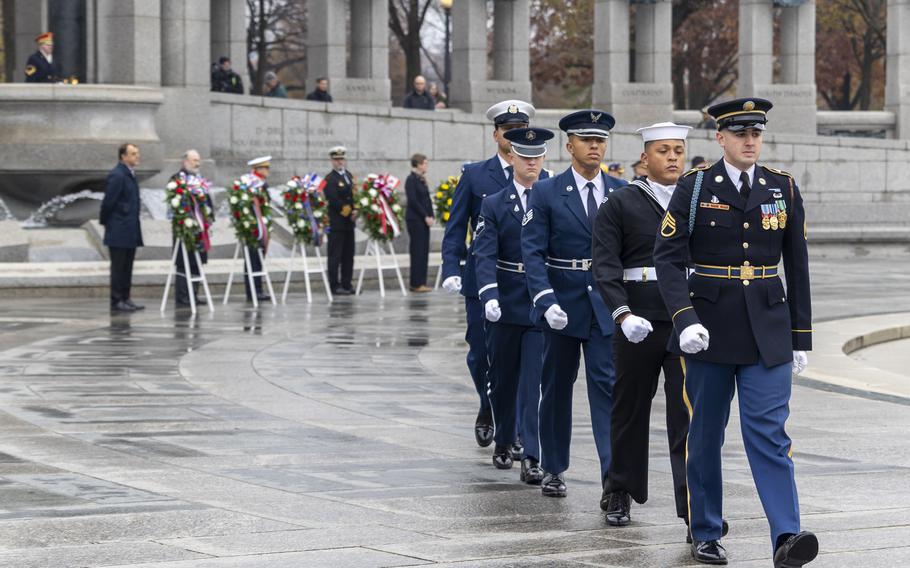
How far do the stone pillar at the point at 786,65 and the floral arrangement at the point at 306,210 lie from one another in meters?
20.2

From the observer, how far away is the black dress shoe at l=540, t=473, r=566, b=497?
9062 mm

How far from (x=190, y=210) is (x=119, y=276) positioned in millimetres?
1183

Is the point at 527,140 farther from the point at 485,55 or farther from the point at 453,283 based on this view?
the point at 485,55

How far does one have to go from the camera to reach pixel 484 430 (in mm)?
10734

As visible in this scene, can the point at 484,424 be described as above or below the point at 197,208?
below

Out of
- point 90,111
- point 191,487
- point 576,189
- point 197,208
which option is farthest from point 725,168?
point 90,111

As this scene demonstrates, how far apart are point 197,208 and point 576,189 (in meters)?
12.0

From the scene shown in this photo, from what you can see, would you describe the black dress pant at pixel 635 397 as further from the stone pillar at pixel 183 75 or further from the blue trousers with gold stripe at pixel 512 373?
the stone pillar at pixel 183 75

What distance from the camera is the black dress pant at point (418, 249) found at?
2445 centimetres

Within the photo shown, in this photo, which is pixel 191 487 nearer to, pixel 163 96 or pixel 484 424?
pixel 484 424

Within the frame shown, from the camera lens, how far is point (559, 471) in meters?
9.08

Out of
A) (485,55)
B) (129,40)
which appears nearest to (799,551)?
(129,40)

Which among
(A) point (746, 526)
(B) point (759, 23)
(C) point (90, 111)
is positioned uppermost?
(B) point (759, 23)

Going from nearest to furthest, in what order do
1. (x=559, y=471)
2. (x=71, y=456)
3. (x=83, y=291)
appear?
(x=559, y=471)
(x=71, y=456)
(x=83, y=291)
